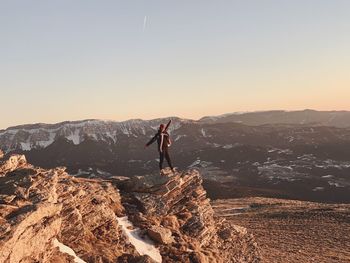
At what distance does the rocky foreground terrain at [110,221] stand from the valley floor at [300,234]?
27.8 feet

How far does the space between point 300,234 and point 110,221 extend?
25.9 metres

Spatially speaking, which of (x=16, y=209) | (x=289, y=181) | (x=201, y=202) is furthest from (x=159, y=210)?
(x=289, y=181)

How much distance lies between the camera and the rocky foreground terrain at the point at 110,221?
45.4 feet

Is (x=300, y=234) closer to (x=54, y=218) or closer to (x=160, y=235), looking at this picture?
(x=160, y=235)

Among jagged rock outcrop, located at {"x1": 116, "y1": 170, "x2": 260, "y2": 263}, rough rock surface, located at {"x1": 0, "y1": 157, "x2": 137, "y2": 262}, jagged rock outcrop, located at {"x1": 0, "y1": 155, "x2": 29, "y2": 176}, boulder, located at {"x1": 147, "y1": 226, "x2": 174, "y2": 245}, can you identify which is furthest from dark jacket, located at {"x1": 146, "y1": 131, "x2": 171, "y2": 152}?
jagged rock outcrop, located at {"x1": 0, "y1": 155, "x2": 29, "y2": 176}

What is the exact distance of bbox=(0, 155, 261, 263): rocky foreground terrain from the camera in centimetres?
1385

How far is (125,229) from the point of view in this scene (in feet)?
62.7

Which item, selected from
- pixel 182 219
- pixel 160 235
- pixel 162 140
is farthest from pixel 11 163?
pixel 182 219

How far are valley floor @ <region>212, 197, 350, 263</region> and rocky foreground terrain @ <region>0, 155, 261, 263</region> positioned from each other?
848cm

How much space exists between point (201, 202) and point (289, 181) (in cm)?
15011

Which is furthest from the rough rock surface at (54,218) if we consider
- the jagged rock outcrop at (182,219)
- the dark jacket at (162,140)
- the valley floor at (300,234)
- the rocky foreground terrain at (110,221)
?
the valley floor at (300,234)

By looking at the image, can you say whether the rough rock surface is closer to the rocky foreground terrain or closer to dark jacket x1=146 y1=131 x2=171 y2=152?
the rocky foreground terrain

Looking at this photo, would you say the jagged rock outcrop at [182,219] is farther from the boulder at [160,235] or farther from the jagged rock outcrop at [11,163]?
the jagged rock outcrop at [11,163]

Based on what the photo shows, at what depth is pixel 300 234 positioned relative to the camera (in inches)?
1550
